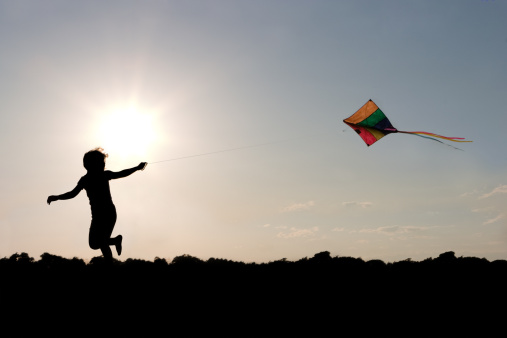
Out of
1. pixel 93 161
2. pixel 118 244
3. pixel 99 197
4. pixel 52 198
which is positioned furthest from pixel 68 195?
pixel 118 244

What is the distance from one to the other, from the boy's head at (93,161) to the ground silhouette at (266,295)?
6.30 ft

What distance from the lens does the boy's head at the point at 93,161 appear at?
8906 mm

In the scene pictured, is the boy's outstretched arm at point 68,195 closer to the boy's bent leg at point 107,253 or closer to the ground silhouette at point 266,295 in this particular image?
the boy's bent leg at point 107,253

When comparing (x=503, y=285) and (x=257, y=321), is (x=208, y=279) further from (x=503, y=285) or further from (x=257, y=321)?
(x=503, y=285)

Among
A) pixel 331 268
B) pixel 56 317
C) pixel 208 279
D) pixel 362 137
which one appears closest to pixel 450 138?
pixel 362 137

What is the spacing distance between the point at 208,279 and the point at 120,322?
262 cm

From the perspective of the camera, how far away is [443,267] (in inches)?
401

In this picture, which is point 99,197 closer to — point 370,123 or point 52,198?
point 52,198

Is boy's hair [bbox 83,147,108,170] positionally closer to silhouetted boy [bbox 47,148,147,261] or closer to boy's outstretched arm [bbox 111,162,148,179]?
silhouetted boy [bbox 47,148,147,261]

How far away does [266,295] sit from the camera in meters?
8.33

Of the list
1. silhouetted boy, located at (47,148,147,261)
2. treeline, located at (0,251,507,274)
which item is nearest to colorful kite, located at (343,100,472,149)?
treeline, located at (0,251,507,274)

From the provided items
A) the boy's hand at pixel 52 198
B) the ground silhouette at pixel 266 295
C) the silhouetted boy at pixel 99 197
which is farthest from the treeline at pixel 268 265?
the boy's hand at pixel 52 198

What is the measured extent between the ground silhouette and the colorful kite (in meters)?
4.05

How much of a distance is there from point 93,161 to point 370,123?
320 inches
